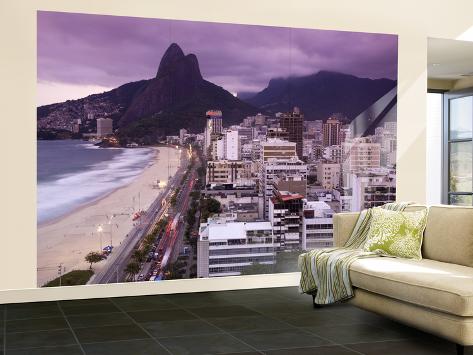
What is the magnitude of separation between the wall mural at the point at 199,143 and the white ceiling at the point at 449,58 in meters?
0.89

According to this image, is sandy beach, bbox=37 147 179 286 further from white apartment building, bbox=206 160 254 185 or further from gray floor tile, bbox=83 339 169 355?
gray floor tile, bbox=83 339 169 355

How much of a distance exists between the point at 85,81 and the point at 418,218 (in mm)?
3110

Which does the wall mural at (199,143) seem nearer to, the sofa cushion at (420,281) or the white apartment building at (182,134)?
the white apartment building at (182,134)

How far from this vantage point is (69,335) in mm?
4668

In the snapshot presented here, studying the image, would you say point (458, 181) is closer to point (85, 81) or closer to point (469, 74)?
point (469, 74)

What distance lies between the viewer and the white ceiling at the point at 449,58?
7.77 metres

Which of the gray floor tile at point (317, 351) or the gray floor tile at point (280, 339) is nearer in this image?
the gray floor tile at point (317, 351)

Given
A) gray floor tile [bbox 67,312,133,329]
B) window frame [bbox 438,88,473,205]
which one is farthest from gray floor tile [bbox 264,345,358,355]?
window frame [bbox 438,88,473,205]

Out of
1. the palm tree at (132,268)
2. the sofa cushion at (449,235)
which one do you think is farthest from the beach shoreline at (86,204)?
the sofa cushion at (449,235)

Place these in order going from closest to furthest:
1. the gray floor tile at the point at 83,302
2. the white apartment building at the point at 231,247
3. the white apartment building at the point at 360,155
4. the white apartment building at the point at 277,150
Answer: the gray floor tile at the point at 83,302 → the white apartment building at the point at 231,247 → the white apartment building at the point at 277,150 → the white apartment building at the point at 360,155

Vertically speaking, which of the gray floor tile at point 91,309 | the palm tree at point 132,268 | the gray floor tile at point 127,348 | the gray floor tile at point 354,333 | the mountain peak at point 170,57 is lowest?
the gray floor tile at point 91,309

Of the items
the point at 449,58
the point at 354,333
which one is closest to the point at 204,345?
the point at 354,333

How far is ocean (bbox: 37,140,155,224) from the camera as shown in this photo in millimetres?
6074

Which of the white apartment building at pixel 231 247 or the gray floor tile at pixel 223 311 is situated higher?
the white apartment building at pixel 231 247
